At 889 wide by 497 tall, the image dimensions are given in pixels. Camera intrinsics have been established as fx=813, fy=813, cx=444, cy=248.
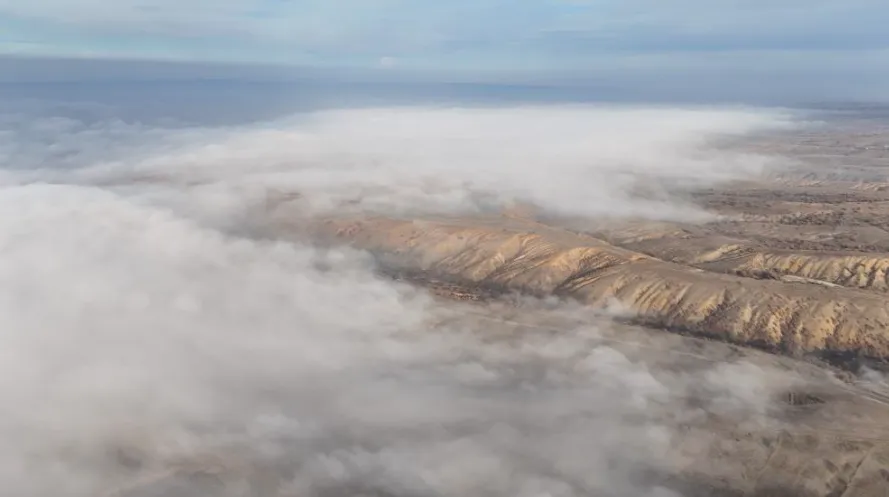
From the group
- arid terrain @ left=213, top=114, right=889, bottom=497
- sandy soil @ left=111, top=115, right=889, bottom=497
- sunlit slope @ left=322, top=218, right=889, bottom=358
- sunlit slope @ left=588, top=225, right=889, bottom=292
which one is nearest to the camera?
sandy soil @ left=111, top=115, right=889, bottom=497

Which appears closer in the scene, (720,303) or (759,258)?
(720,303)

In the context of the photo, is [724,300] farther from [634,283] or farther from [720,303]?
[634,283]

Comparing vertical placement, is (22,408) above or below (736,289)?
below

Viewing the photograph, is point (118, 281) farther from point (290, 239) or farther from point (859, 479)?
point (859, 479)

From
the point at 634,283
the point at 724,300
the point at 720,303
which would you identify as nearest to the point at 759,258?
the point at 724,300

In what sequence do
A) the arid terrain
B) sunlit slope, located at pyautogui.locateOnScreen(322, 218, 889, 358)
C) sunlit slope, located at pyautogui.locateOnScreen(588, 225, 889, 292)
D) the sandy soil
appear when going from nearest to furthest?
the sandy soil < the arid terrain < sunlit slope, located at pyautogui.locateOnScreen(322, 218, 889, 358) < sunlit slope, located at pyautogui.locateOnScreen(588, 225, 889, 292)

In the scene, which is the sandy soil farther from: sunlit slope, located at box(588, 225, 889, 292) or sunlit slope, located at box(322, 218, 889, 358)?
sunlit slope, located at box(588, 225, 889, 292)

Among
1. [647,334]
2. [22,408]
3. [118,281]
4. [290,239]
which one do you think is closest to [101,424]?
[22,408]

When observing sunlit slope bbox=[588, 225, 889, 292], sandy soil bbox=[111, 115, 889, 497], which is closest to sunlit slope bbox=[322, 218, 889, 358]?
sandy soil bbox=[111, 115, 889, 497]
